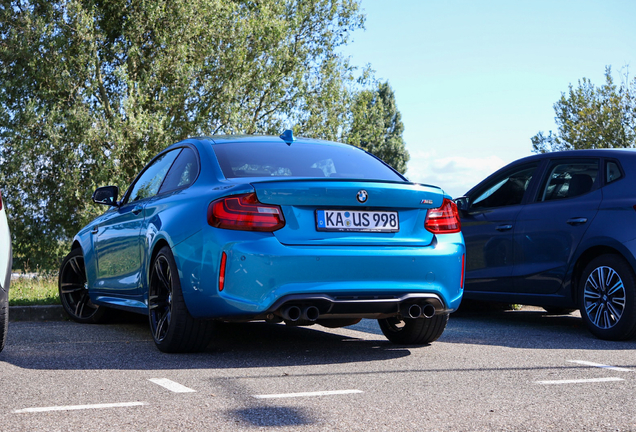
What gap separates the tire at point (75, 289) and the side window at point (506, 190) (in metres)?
4.27

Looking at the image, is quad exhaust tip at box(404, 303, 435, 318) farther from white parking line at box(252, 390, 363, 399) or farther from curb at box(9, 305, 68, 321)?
curb at box(9, 305, 68, 321)

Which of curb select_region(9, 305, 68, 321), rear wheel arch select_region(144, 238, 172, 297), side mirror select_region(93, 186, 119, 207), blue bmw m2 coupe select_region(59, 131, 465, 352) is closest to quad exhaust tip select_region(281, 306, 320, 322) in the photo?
blue bmw m2 coupe select_region(59, 131, 465, 352)

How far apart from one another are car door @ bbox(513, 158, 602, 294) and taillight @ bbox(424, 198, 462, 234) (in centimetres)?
198

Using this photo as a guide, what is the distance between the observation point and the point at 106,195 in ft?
23.2

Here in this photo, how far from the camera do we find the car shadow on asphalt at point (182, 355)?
5.25m

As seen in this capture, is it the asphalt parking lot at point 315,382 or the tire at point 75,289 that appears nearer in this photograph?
the asphalt parking lot at point 315,382

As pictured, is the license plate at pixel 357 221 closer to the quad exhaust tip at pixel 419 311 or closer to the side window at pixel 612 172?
the quad exhaust tip at pixel 419 311

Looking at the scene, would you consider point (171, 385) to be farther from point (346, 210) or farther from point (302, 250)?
point (346, 210)

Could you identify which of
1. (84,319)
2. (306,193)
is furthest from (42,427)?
(84,319)

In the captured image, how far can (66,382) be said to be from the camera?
14.8 feet

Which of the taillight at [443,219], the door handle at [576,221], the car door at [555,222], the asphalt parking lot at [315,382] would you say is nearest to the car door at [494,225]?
the car door at [555,222]

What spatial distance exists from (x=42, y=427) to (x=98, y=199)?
3.93 m

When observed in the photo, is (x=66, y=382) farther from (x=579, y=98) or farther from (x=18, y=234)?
(x=579, y=98)

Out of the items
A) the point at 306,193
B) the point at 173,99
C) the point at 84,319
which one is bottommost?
the point at 84,319
